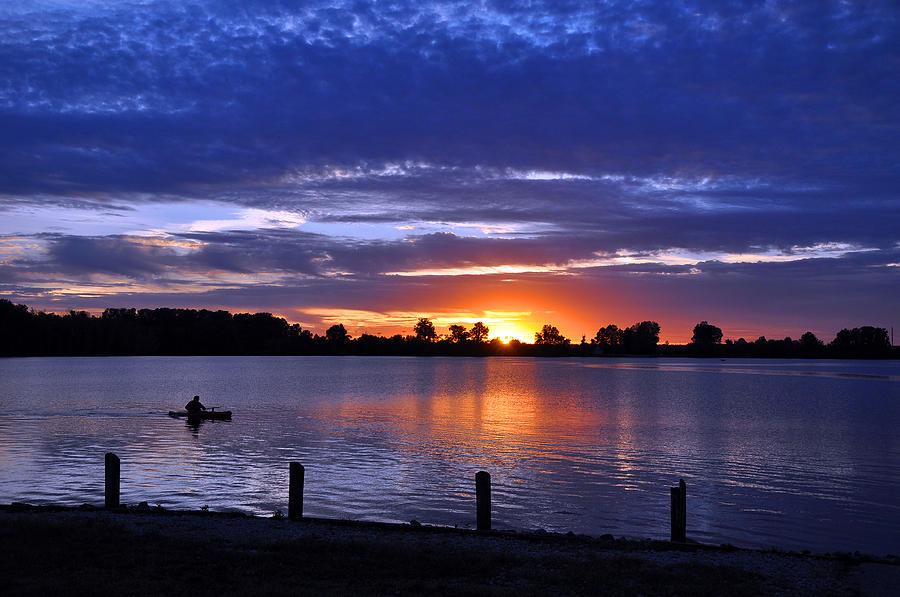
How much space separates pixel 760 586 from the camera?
1238cm

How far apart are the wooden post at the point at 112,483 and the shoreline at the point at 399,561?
2374 millimetres

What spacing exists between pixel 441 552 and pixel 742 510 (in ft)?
48.7

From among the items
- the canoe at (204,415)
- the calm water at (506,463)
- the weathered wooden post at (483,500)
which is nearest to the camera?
the weathered wooden post at (483,500)

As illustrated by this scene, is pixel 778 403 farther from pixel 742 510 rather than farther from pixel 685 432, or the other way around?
pixel 742 510

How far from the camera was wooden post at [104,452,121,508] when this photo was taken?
18.8 m

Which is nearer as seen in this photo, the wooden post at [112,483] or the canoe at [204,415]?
the wooden post at [112,483]

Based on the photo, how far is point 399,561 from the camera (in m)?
12.9

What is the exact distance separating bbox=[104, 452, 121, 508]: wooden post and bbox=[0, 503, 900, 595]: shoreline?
2374 millimetres

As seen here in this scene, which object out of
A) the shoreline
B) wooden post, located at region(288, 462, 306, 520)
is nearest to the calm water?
wooden post, located at region(288, 462, 306, 520)

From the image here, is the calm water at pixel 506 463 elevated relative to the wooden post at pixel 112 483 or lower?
lower

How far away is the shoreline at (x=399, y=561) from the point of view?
11.7 metres

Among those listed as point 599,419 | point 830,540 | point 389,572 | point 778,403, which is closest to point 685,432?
point 599,419

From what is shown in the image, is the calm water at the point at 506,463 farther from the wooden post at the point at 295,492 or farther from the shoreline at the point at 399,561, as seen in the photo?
the shoreline at the point at 399,561

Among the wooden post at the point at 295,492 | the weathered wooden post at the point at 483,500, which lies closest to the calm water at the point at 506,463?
the weathered wooden post at the point at 483,500
